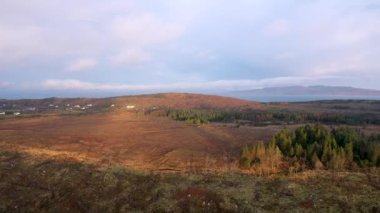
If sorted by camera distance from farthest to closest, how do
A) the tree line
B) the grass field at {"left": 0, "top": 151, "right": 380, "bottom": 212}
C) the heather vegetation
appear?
1. the tree line
2. the heather vegetation
3. the grass field at {"left": 0, "top": 151, "right": 380, "bottom": 212}

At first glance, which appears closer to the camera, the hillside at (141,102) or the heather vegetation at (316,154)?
the heather vegetation at (316,154)

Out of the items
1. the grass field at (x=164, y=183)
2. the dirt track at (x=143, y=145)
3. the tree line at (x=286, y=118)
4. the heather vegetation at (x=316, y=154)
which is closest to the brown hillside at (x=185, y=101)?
the tree line at (x=286, y=118)

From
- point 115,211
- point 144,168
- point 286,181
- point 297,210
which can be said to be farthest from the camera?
point 144,168

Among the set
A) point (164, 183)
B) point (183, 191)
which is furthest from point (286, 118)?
point (183, 191)

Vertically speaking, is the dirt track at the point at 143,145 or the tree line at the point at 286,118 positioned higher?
the dirt track at the point at 143,145

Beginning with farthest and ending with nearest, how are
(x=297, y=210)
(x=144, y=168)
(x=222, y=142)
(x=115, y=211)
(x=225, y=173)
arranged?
(x=222, y=142) → (x=144, y=168) → (x=225, y=173) → (x=115, y=211) → (x=297, y=210)

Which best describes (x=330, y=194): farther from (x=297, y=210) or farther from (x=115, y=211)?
(x=115, y=211)

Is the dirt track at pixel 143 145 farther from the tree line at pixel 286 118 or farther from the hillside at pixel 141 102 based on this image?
the hillside at pixel 141 102

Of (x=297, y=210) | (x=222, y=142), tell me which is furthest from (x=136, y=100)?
(x=297, y=210)

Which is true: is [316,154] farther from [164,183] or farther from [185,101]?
[185,101]

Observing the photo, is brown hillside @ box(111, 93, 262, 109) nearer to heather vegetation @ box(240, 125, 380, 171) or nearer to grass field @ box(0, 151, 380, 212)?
heather vegetation @ box(240, 125, 380, 171)

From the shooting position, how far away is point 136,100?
10819cm

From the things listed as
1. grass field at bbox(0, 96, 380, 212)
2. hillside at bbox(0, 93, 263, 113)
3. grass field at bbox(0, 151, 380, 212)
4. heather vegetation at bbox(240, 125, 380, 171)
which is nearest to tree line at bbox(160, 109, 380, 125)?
grass field at bbox(0, 96, 380, 212)

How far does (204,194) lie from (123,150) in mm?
10631
